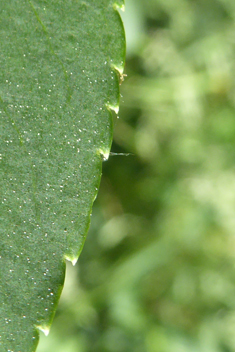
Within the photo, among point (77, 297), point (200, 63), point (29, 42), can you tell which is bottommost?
point (77, 297)

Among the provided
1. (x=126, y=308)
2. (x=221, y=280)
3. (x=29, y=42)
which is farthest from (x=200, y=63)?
(x=29, y=42)

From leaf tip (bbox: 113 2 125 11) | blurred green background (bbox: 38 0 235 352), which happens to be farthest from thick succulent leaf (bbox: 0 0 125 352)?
blurred green background (bbox: 38 0 235 352)


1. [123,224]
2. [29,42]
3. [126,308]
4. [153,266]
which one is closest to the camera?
[29,42]

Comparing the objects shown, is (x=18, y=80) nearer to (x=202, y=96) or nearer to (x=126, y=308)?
(x=126, y=308)

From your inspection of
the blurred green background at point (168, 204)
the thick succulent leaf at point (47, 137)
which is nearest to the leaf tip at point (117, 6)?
the thick succulent leaf at point (47, 137)

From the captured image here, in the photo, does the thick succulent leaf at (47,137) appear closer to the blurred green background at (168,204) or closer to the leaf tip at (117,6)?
the leaf tip at (117,6)

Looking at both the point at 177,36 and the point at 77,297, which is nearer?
the point at 77,297

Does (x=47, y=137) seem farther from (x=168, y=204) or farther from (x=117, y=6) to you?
(x=168, y=204)

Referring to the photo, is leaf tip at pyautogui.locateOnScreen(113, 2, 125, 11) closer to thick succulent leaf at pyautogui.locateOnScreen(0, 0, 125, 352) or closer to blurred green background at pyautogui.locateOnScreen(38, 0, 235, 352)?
thick succulent leaf at pyautogui.locateOnScreen(0, 0, 125, 352)
